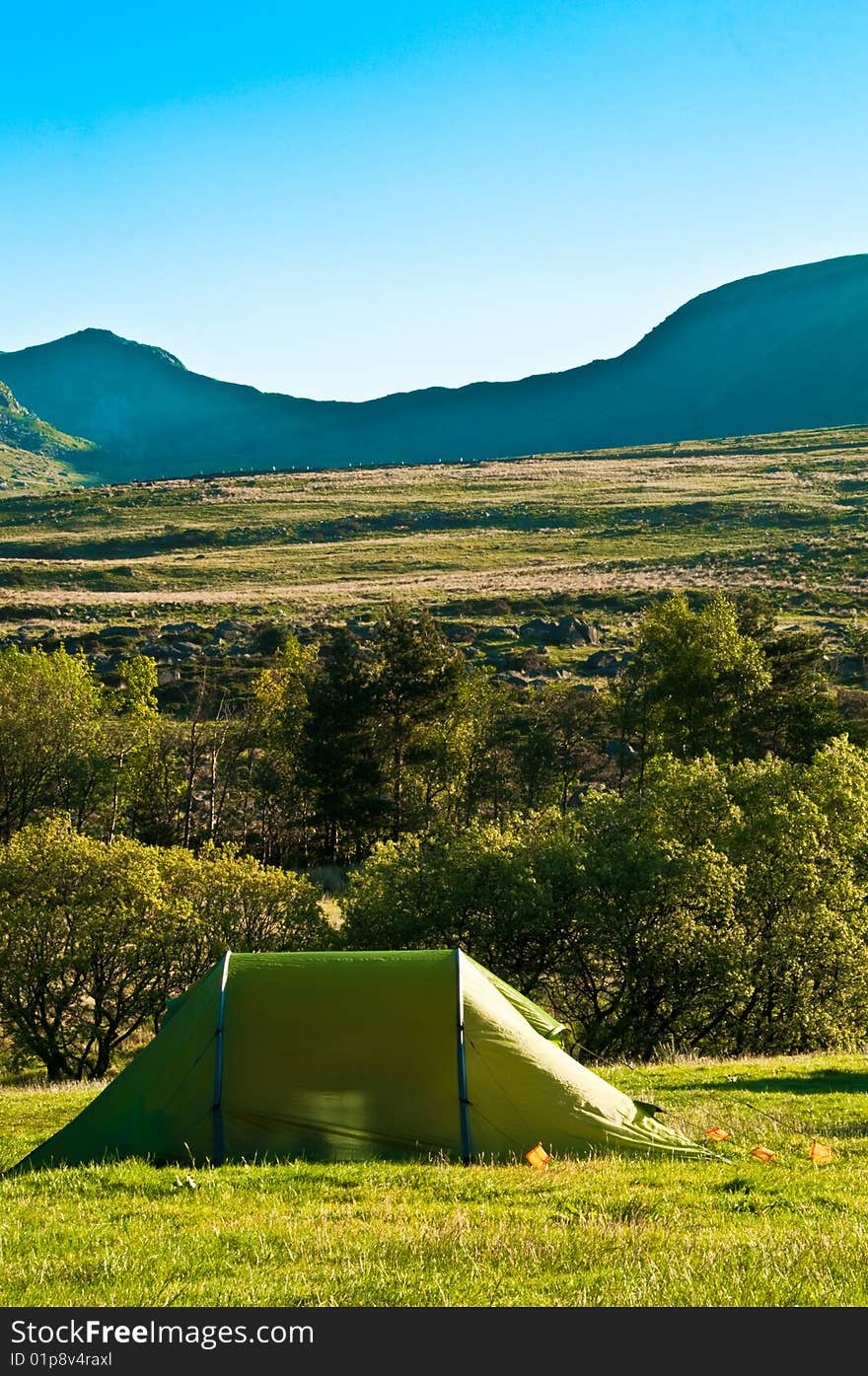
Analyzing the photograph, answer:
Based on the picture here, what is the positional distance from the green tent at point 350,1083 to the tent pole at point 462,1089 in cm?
2

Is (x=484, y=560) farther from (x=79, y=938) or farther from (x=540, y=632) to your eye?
(x=79, y=938)

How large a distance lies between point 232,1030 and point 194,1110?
3.68ft

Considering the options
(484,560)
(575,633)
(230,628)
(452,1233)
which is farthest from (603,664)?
(452,1233)

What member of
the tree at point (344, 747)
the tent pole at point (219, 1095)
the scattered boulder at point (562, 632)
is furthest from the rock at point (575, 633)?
the tent pole at point (219, 1095)

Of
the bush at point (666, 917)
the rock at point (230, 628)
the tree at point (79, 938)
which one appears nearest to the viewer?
the bush at point (666, 917)

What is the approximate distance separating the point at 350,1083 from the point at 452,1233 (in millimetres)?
4959

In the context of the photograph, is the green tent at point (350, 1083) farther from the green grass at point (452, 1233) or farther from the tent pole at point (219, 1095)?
the green grass at point (452, 1233)

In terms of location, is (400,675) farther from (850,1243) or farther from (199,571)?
(199,571)

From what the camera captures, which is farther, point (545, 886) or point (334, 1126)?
point (545, 886)

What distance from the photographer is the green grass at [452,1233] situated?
338 inches

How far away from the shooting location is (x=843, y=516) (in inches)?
6752

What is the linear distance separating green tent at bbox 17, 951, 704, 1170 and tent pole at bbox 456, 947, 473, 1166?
0.02 meters

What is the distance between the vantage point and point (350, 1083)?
14773mm

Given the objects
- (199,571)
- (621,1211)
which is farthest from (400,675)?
(199,571)
